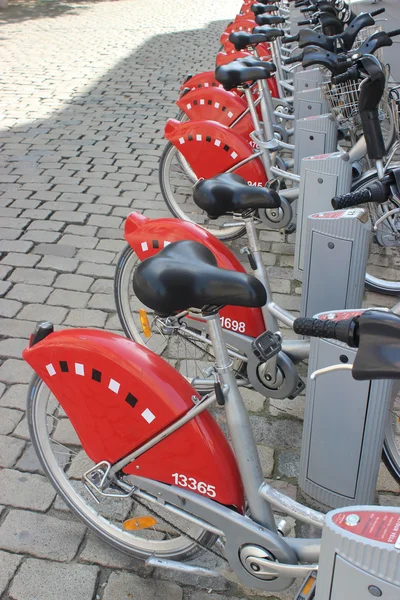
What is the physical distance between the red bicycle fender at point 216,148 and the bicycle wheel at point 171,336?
1.39m

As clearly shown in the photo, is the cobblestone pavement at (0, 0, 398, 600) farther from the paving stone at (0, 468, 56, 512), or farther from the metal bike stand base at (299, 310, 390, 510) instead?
the metal bike stand base at (299, 310, 390, 510)

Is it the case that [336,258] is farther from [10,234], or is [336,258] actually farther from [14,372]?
[10,234]

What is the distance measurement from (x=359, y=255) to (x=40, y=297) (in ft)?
7.71

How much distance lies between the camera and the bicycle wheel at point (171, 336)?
300 cm

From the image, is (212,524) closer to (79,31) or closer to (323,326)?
(323,326)

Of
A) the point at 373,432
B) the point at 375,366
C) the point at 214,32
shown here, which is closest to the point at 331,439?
the point at 373,432

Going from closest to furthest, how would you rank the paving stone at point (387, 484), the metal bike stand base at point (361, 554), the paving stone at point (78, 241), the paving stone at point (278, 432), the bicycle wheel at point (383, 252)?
the metal bike stand base at point (361, 554) → the paving stone at point (387, 484) → the paving stone at point (278, 432) → the bicycle wheel at point (383, 252) → the paving stone at point (78, 241)

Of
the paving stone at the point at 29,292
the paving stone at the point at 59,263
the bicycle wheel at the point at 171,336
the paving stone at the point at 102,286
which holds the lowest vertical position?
the paving stone at the point at 102,286

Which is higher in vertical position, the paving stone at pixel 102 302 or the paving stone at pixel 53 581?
the paving stone at pixel 102 302

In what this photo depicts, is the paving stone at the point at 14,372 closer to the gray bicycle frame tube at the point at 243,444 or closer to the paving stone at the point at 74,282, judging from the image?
the paving stone at the point at 74,282

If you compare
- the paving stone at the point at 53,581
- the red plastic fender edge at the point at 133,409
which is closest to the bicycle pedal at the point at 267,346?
the red plastic fender edge at the point at 133,409

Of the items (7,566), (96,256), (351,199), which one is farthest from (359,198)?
(96,256)

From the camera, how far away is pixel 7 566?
2.37 m

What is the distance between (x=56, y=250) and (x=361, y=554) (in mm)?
3840
